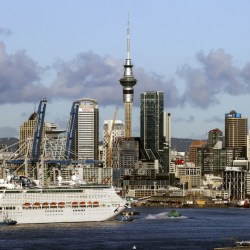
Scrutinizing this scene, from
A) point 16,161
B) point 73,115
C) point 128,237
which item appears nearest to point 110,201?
point 128,237

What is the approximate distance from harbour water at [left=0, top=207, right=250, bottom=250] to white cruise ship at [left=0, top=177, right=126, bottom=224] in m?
2.47

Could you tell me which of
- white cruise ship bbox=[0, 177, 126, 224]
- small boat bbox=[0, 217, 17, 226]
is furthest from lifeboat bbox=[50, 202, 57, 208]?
small boat bbox=[0, 217, 17, 226]

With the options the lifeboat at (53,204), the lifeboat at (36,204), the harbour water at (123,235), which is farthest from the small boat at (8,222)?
the lifeboat at (53,204)

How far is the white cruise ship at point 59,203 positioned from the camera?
394ft

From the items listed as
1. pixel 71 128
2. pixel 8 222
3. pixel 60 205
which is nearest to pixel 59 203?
pixel 60 205

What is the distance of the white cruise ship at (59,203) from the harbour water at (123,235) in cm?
247

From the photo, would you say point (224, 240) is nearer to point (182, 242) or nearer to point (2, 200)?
point (182, 242)

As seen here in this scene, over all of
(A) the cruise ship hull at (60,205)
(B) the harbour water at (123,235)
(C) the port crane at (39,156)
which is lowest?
(B) the harbour water at (123,235)

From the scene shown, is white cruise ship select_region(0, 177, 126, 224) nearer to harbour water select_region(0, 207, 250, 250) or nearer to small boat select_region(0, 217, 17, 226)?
small boat select_region(0, 217, 17, 226)

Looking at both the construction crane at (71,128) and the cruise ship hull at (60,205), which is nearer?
the cruise ship hull at (60,205)

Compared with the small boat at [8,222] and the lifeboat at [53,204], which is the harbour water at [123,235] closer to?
the small boat at [8,222]

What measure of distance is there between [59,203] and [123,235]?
19.3m

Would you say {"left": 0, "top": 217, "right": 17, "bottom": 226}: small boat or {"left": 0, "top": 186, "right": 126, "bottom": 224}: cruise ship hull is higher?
{"left": 0, "top": 186, "right": 126, "bottom": 224}: cruise ship hull

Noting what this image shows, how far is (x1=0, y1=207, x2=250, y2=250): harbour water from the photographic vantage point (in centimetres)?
9294
